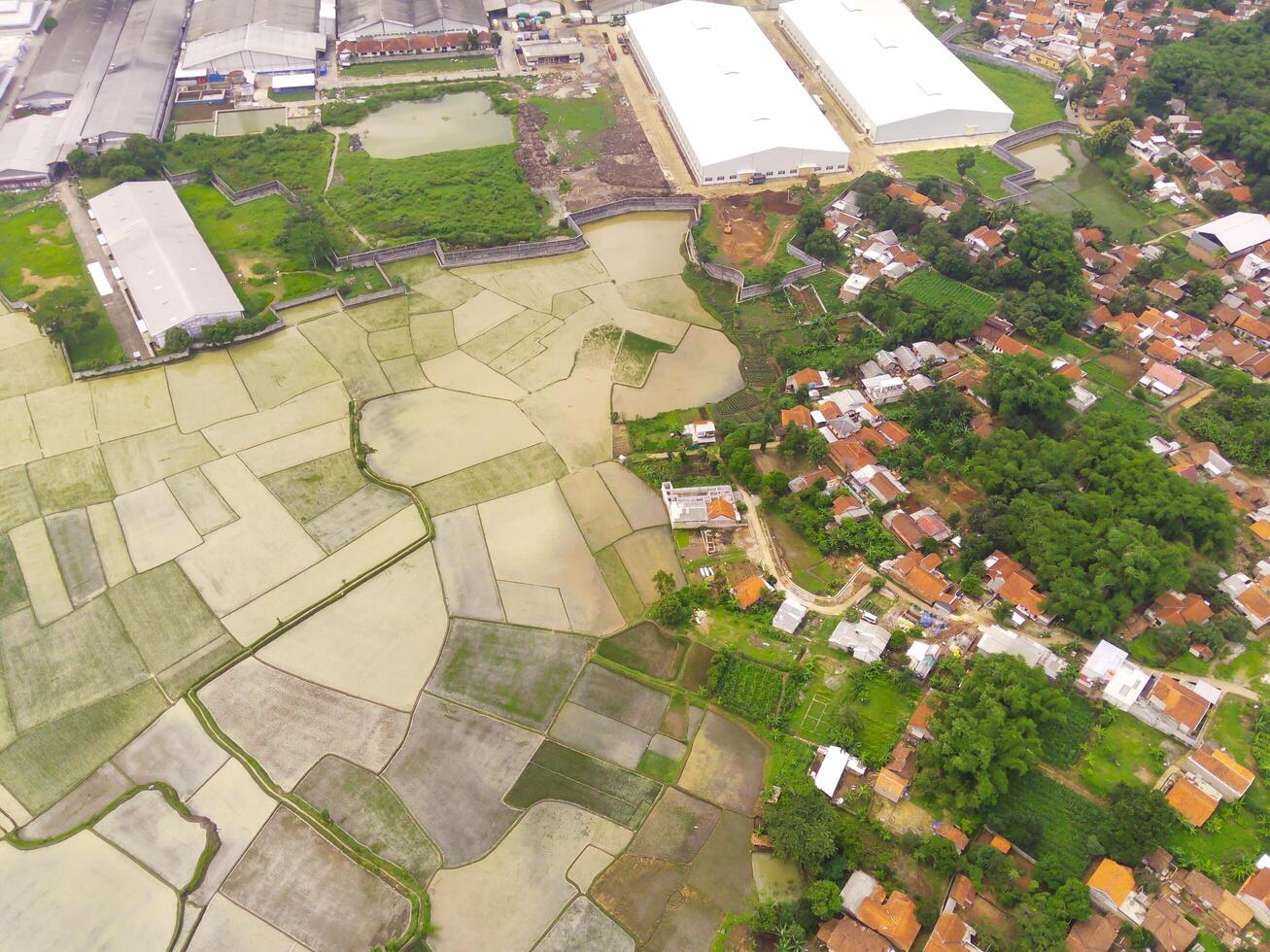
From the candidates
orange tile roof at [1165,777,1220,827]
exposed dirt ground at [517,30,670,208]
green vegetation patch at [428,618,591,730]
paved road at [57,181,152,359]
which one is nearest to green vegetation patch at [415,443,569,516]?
green vegetation patch at [428,618,591,730]

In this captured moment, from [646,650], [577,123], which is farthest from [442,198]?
[646,650]

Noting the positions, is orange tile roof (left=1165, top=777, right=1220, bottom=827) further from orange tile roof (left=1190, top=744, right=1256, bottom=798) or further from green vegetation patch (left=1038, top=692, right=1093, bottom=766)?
green vegetation patch (left=1038, top=692, right=1093, bottom=766)

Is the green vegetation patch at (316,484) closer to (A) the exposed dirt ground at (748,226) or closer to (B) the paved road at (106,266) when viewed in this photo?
(B) the paved road at (106,266)

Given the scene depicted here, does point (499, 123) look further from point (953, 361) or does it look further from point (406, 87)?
point (953, 361)

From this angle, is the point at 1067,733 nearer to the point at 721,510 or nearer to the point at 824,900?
the point at 824,900

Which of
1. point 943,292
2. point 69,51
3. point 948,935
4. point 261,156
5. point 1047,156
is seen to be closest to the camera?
point 948,935

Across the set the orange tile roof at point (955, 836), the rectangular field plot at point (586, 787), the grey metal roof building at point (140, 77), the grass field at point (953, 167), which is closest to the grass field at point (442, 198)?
the grey metal roof building at point (140, 77)

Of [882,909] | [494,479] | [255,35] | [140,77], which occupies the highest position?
[255,35]
